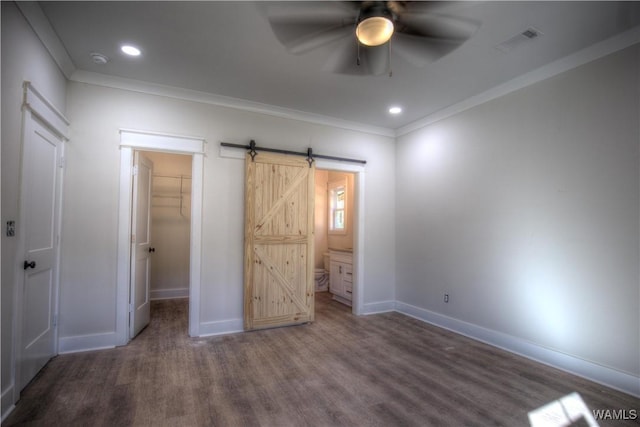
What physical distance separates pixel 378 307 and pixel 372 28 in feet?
12.8

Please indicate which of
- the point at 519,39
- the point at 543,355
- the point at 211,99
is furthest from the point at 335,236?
the point at 519,39

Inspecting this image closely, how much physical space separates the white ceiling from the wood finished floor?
2800 millimetres

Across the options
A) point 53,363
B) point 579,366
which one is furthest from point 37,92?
point 579,366

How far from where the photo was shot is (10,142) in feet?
6.83

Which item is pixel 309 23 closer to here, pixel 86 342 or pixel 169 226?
pixel 86 342

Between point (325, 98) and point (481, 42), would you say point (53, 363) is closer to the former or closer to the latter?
point (325, 98)

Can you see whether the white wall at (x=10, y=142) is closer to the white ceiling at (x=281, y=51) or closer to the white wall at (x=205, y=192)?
the white ceiling at (x=281, y=51)

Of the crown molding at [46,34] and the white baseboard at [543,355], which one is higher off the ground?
the crown molding at [46,34]

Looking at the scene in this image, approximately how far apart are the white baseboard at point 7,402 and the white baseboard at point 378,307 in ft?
12.2

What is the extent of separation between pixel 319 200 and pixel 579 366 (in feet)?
16.2

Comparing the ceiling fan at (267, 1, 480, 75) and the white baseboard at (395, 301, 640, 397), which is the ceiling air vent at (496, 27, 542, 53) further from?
the white baseboard at (395, 301, 640, 397)

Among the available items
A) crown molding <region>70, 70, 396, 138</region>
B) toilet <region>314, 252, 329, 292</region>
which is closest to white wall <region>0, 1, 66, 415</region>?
crown molding <region>70, 70, 396, 138</region>

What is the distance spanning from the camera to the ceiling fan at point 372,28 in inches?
73.5

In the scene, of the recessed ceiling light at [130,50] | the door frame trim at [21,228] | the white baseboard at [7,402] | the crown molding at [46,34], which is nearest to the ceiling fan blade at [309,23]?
the recessed ceiling light at [130,50]
